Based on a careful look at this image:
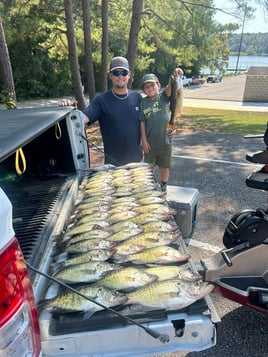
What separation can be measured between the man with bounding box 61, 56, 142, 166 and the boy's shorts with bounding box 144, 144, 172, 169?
518 millimetres

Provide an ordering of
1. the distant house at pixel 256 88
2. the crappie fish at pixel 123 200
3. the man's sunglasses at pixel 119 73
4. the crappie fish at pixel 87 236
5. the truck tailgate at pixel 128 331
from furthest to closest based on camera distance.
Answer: the distant house at pixel 256 88
the man's sunglasses at pixel 119 73
the crappie fish at pixel 123 200
the crappie fish at pixel 87 236
the truck tailgate at pixel 128 331

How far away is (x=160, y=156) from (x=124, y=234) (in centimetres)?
268

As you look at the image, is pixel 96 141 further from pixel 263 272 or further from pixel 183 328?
pixel 183 328

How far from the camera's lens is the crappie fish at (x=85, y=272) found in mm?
1738

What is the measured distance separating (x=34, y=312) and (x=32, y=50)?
964 inches

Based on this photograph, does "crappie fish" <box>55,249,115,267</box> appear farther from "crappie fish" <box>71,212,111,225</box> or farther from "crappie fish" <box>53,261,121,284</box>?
"crappie fish" <box>71,212,111,225</box>

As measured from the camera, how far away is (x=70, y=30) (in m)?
10.9

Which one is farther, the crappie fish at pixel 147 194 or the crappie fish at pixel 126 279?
the crappie fish at pixel 147 194

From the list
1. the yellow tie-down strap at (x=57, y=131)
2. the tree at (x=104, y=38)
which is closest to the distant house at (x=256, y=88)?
the tree at (x=104, y=38)

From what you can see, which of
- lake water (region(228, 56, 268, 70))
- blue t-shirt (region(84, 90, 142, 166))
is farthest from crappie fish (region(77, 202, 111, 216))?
lake water (region(228, 56, 268, 70))

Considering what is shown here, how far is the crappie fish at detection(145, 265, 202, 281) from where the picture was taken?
5.60 feet

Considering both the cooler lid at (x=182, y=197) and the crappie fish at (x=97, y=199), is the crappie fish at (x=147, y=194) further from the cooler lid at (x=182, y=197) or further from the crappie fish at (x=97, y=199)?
the cooler lid at (x=182, y=197)

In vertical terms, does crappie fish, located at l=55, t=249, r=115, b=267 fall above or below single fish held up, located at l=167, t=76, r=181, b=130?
below

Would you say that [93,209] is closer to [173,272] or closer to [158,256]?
[158,256]
